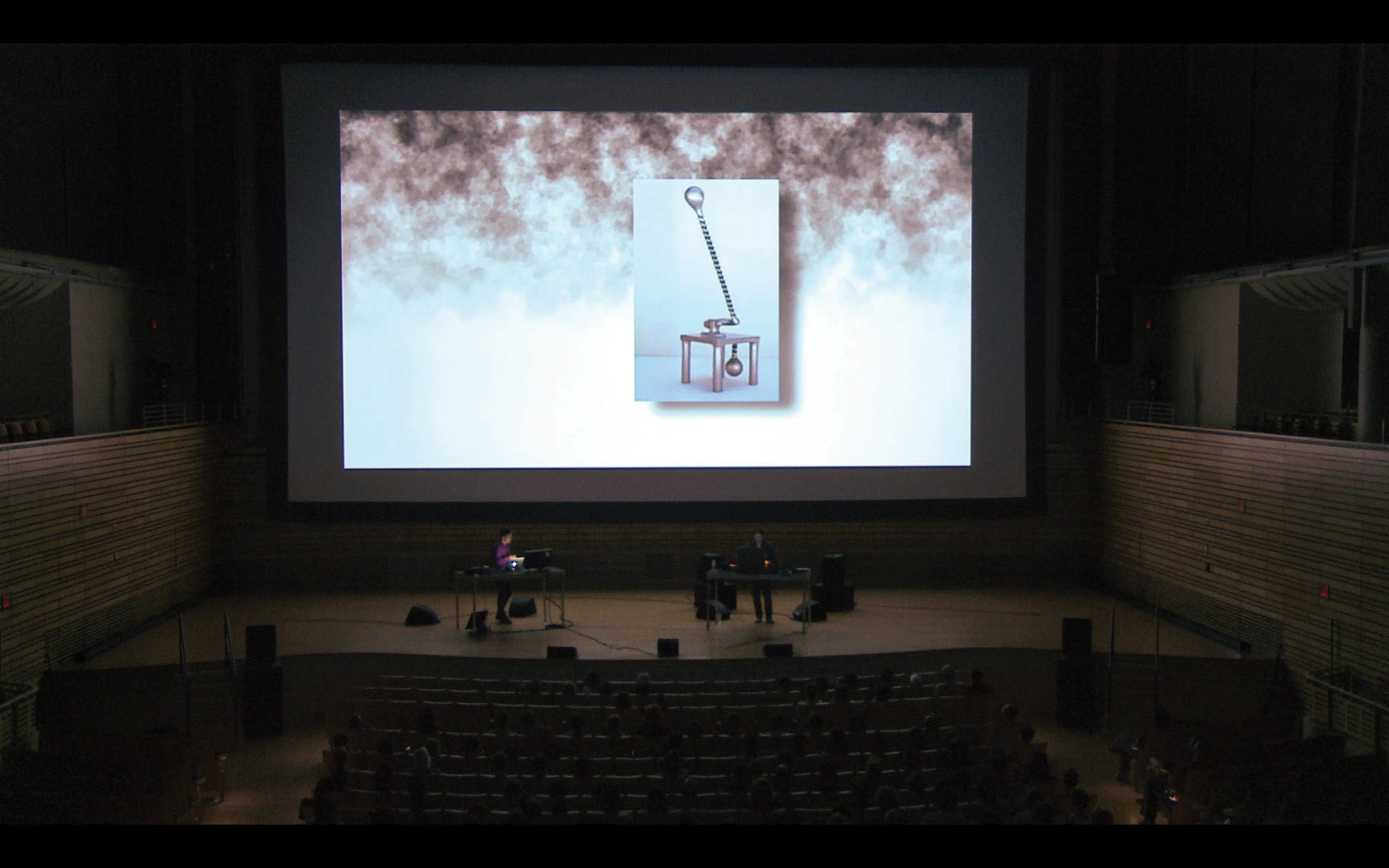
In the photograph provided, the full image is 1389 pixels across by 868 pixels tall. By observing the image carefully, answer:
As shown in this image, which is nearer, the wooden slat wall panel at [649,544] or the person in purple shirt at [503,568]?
the person in purple shirt at [503,568]

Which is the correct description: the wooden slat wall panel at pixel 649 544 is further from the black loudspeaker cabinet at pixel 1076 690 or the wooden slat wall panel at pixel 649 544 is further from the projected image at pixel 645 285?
the black loudspeaker cabinet at pixel 1076 690

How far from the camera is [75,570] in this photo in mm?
10938

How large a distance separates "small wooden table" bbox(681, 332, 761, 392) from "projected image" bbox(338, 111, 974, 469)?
0.12 ft

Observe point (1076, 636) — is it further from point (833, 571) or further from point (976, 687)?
point (833, 571)

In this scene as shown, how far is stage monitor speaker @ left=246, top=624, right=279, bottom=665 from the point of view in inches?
406

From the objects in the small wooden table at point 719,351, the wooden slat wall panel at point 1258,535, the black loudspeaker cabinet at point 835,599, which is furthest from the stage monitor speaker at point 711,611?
the wooden slat wall panel at point 1258,535

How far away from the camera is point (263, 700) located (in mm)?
10469

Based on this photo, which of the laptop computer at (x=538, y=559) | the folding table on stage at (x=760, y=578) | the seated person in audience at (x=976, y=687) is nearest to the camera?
the seated person in audience at (x=976, y=687)

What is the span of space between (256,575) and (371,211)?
554 cm

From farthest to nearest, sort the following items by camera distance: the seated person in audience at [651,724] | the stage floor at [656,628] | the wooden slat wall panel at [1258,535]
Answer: the stage floor at [656,628], the wooden slat wall panel at [1258,535], the seated person in audience at [651,724]

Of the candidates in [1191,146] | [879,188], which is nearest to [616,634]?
[879,188]

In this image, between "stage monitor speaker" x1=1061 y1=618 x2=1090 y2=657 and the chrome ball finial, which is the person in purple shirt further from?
"stage monitor speaker" x1=1061 y1=618 x2=1090 y2=657

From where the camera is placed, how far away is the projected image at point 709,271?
38.8 ft

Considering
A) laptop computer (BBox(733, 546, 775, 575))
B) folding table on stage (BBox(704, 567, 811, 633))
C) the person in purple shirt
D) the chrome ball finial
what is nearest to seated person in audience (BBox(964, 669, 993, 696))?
folding table on stage (BBox(704, 567, 811, 633))
